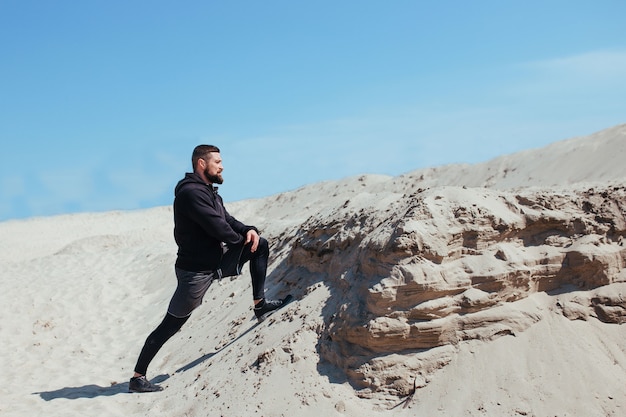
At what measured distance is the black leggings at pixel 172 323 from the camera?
17.4 ft

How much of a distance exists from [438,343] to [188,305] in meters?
2.02

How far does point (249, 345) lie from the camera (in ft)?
17.7

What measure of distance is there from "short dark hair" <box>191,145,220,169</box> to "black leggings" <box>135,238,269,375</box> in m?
0.82

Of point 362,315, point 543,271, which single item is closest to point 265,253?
point 362,315

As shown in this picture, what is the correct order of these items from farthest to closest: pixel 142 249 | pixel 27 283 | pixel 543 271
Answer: pixel 142 249 → pixel 27 283 → pixel 543 271

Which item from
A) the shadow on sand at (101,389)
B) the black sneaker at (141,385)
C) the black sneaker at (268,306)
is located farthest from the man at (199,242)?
the black sneaker at (268,306)

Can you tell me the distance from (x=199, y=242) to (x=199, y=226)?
0.13 metres

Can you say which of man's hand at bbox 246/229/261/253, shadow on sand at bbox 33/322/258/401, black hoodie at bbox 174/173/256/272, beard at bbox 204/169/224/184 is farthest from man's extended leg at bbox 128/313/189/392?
beard at bbox 204/169/224/184

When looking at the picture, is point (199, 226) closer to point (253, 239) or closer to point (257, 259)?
point (253, 239)

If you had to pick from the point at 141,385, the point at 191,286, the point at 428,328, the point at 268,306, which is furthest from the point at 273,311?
the point at 428,328

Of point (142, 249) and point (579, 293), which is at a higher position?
point (142, 249)

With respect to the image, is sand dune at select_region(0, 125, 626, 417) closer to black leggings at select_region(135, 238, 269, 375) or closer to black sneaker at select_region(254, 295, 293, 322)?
black sneaker at select_region(254, 295, 293, 322)

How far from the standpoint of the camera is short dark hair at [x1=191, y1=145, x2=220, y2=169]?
5.26 metres

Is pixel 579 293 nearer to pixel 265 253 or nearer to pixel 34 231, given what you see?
pixel 265 253
